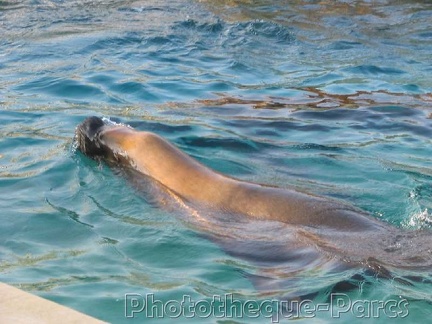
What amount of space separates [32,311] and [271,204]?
245cm

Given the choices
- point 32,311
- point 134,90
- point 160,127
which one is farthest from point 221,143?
point 32,311

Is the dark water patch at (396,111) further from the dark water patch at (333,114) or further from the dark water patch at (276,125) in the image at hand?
the dark water patch at (276,125)

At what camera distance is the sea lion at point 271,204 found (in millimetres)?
4863

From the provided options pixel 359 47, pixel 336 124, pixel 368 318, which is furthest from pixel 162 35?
pixel 368 318

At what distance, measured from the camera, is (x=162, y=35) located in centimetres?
1254

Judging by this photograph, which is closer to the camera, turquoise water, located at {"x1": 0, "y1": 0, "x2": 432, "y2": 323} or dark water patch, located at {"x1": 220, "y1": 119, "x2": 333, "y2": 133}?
turquoise water, located at {"x1": 0, "y1": 0, "x2": 432, "y2": 323}

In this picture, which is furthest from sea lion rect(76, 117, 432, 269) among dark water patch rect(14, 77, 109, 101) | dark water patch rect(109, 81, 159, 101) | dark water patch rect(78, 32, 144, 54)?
dark water patch rect(78, 32, 144, 54)

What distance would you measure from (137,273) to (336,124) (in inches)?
158

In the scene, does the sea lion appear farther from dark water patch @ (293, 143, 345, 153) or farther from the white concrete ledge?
the white concrete ledge

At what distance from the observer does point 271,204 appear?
5426 millimetres

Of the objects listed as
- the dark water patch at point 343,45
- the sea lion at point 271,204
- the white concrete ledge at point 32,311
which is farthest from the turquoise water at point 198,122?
the white concrete ledge at point 32,311

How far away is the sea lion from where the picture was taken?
4863 millimetres

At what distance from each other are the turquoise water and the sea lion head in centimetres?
8

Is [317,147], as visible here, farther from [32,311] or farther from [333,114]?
[32,311]
